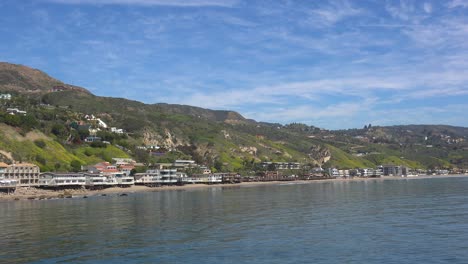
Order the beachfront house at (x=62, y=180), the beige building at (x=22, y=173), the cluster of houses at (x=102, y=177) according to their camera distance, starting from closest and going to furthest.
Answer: the beige building at (x=22, y=173), the cluster of houses at (x=102, y=177), the beachfront house at (x=62, y=180)

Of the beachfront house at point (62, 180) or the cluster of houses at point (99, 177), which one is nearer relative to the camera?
the cluster of houses at point (99, 177)

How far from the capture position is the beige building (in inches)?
4983

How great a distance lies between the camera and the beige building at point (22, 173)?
12656cm

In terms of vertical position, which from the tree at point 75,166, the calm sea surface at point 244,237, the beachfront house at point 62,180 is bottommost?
the calm sea surface at point 244,237

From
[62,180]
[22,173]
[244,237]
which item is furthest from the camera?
[62,180]

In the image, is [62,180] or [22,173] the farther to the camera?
[62,180]

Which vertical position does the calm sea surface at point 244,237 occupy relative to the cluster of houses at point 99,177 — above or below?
below

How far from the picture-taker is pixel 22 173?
5094 inches

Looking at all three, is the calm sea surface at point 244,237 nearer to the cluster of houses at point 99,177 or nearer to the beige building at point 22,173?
the beige building at point 22,173

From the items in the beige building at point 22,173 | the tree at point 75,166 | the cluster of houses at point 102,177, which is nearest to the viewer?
the beige building at point 22,173

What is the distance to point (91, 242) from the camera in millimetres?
41031

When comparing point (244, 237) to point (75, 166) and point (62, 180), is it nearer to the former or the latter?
point (62, 180)

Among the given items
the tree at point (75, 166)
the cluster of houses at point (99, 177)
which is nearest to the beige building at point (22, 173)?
the cluster of houses at point (99, 177)

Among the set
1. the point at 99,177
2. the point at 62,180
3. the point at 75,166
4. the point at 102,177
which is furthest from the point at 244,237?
the point at 75,166
